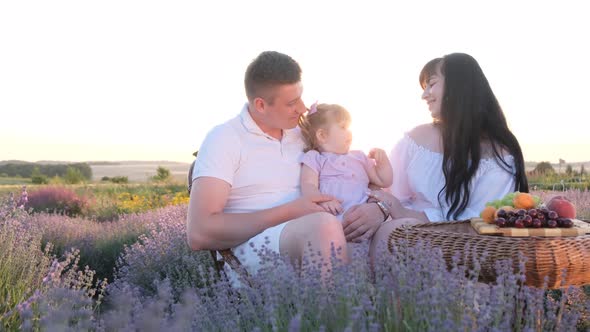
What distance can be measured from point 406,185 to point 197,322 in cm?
185

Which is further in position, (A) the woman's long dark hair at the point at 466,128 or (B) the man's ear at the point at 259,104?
(A) the woman's long dark hair at the point at 466,128

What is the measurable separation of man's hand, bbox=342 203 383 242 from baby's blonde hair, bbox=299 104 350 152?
1.62 feet

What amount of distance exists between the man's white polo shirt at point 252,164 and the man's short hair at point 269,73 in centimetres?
17

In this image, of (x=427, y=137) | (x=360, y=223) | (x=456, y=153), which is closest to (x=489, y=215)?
(x=360, y=223)

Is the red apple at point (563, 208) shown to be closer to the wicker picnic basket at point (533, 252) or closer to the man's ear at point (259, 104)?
the wicker picnic basket at point (533, 252)

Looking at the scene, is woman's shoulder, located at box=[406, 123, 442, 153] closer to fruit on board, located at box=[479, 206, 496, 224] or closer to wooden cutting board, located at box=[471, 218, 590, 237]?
fruit on board, located at box=[479, 206, 496, 224]

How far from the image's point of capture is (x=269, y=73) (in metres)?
3.42

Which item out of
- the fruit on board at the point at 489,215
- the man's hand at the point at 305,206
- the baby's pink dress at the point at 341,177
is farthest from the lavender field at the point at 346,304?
the baby's pink dress at the point at 341,177

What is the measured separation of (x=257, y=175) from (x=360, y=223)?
1.85 feet

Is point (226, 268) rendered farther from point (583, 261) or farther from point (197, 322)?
point (583, 261)

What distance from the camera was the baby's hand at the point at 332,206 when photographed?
3.36 meters

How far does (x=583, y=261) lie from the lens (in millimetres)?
2729

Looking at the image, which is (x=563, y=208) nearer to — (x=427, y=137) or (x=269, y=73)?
(x=427, y=137)

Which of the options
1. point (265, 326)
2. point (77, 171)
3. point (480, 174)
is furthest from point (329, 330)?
point (77, 171)
